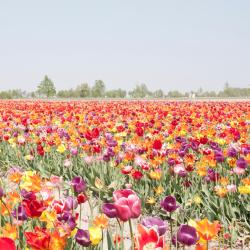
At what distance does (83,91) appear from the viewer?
317 feet

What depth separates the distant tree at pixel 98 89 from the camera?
96.0m

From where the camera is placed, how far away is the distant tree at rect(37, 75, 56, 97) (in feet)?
317

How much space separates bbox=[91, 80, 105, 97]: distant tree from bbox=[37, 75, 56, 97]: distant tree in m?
9.19

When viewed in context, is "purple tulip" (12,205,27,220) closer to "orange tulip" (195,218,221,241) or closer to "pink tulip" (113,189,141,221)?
"pink tulip" (113,189,141,221)

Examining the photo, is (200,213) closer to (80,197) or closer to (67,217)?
(80,197)

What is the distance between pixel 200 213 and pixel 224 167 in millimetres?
1226

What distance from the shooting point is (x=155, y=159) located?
4.91 meters

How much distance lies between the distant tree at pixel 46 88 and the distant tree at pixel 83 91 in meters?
5.72

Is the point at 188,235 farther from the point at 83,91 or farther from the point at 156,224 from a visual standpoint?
the point at 83,91

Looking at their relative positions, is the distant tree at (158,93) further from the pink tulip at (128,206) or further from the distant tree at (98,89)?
the pink tulip at (128,206)

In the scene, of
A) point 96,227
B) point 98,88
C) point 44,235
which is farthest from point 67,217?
point 98,88

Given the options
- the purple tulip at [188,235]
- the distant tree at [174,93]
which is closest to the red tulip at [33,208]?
the purple tulip at [188,235]

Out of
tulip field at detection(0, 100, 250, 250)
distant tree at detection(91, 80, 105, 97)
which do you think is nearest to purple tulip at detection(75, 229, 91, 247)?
tulip field at detection(0, 100, 250, 250)

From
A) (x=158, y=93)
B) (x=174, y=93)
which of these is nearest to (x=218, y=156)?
(x=174, y=93)
